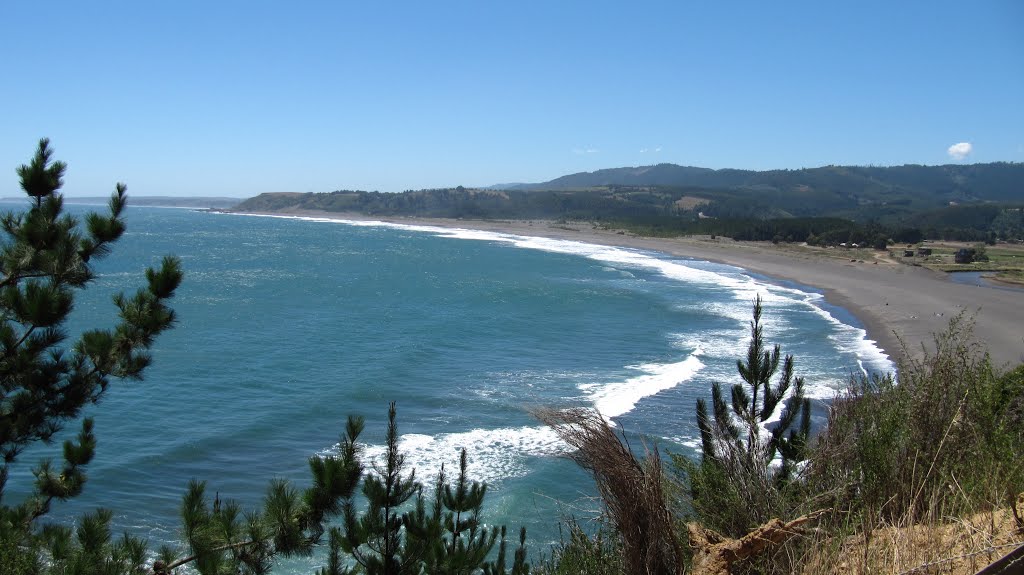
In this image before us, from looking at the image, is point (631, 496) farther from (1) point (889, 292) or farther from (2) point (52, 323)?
(1) point (889, 292)

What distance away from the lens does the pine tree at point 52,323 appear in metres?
6.52

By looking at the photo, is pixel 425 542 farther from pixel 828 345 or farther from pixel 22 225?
pixel 828 345

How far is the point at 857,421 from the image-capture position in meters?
6.68

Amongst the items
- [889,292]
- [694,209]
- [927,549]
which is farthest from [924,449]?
[694,209]

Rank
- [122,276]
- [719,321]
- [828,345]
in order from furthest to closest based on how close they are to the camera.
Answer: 1. [122,276]
2. [719,321]
3. [828,345]

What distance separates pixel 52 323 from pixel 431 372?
49.9 feet

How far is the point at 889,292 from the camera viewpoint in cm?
3841

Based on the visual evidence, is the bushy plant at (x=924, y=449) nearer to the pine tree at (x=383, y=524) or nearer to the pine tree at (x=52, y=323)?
the pine tree at (x=383, y=524)

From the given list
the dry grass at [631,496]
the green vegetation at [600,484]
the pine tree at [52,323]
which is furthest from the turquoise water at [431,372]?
the pine tree at [52,323]

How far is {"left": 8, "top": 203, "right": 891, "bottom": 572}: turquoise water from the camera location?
44.0 ft

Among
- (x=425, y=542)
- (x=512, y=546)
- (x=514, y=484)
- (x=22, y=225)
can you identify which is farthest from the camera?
(x=514, y=484)

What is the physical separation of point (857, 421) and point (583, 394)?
1149 centimetres

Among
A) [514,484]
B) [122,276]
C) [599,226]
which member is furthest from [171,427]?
[599,226]

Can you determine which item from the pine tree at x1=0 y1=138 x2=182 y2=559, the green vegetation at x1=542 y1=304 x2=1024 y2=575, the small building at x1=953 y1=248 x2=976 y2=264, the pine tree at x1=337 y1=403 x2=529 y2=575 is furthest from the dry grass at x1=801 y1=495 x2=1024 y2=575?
the small building at x1=953 y1=248 x2=976 y2=264
